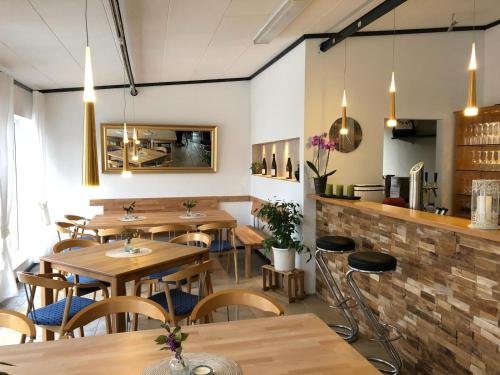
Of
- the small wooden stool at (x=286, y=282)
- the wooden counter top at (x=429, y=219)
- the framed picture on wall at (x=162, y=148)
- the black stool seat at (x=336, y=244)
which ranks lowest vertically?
the small wooden stool at (x=286, y=282)

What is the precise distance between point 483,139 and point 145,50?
162 inches

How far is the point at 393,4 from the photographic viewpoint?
11.7ft

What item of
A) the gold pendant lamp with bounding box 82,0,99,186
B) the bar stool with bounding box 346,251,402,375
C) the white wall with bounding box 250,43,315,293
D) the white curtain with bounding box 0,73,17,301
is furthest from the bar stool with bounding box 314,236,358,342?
the white curtain with bounding box 0,73,17,301

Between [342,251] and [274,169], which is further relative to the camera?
[274,169]

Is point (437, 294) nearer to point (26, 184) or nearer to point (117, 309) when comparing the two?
point (117, 309)

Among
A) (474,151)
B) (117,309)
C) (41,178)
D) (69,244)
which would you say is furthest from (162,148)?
(117,309)

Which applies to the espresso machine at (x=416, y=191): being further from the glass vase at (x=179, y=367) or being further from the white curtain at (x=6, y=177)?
the white curtain at (x=6, y=177)

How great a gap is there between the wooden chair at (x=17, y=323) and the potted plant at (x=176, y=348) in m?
0.94

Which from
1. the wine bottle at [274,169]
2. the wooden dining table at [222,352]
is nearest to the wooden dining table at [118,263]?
the wooden dining table at [222,352]

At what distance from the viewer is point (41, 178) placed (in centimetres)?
625

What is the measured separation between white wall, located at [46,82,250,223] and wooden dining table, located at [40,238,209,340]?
10.5ft

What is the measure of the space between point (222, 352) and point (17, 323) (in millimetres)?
1090

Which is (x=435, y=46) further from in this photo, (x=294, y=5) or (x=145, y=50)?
(x=145, y=50)

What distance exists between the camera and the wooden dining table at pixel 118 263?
Answer: 10.1 feet
